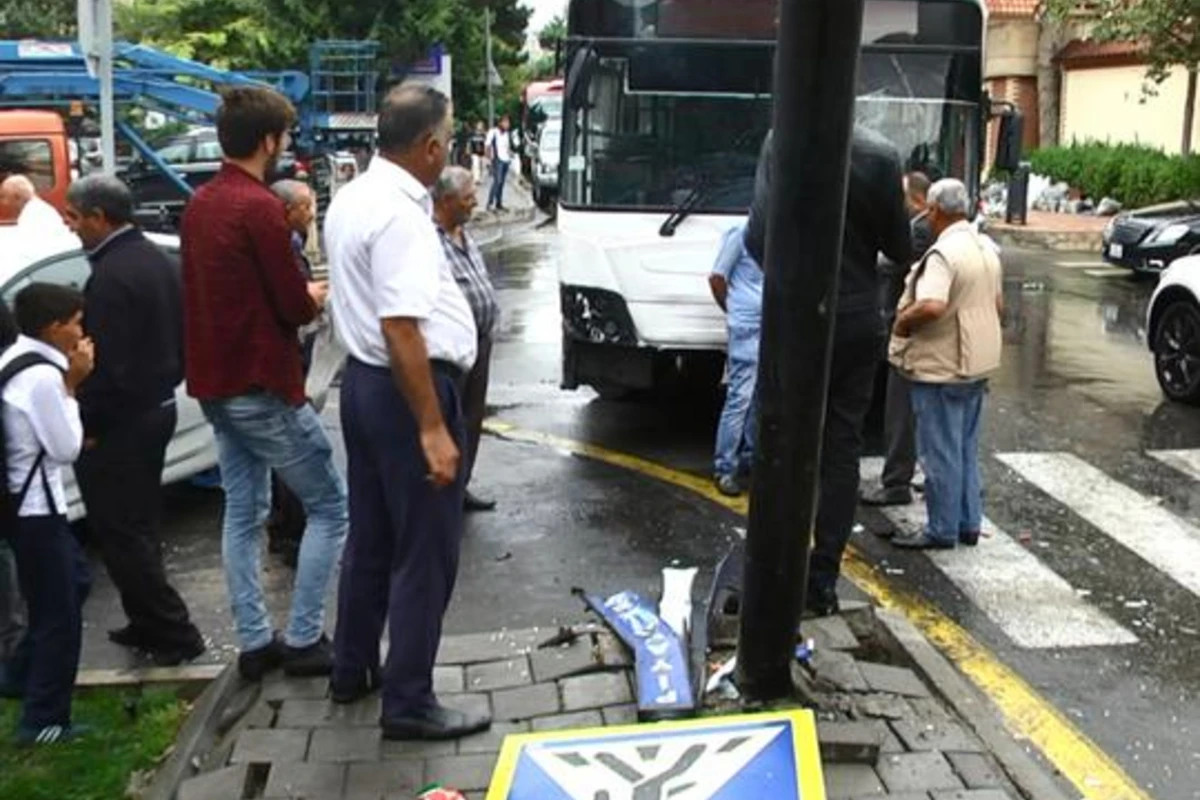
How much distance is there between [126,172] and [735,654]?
17320 mm

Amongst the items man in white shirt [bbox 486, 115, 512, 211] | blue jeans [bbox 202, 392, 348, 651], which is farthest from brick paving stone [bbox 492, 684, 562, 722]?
man in white shirt [bbox 486, 115, 512, 211]

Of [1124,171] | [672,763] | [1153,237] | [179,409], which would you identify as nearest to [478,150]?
[1124,171]

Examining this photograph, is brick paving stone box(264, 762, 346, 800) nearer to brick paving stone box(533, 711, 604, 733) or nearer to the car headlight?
brick paving stone box(533, 711, 604, 733)

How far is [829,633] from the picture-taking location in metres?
4.76

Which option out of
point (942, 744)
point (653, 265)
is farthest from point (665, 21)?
point (942, 744)

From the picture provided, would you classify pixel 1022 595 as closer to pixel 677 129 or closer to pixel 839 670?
pixel 839 670

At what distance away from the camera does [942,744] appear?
13.2ft

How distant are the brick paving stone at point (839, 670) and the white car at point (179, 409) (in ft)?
10.3

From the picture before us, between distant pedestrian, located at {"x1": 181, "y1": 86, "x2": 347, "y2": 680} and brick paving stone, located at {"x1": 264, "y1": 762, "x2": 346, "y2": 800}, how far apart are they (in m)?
0.66

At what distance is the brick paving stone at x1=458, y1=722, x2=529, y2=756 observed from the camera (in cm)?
397

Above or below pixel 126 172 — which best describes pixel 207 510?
below

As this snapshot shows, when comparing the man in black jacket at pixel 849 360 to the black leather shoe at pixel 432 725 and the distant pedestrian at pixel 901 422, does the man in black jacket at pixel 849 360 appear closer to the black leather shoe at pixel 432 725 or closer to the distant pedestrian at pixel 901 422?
the black leather shoe at pixel 432 725

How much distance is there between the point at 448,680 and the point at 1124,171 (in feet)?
75.0

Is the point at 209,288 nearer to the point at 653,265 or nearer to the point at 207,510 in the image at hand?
the point at 207,510
